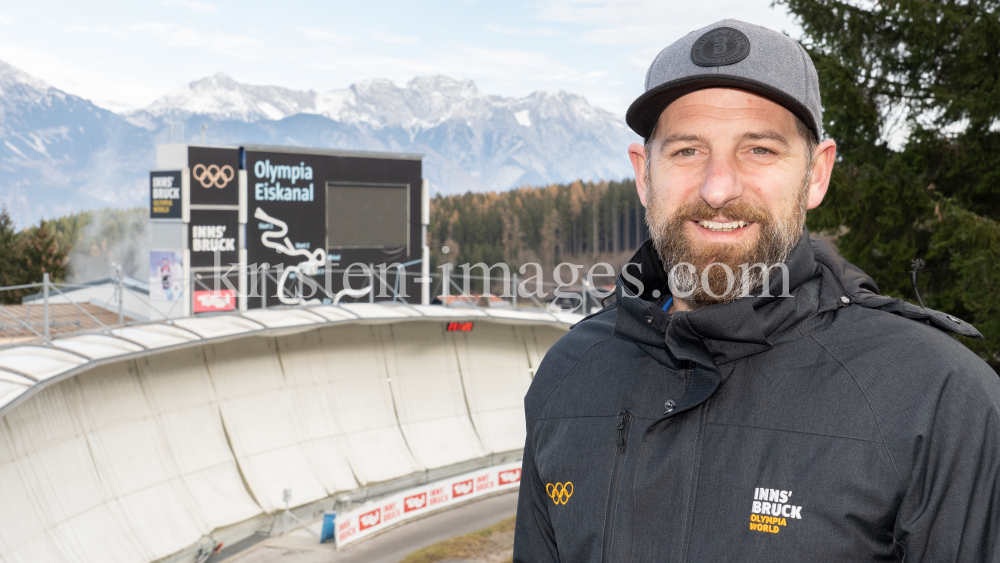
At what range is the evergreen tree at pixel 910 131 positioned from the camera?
1195cm

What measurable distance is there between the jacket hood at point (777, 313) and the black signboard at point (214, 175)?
26995 millimetres

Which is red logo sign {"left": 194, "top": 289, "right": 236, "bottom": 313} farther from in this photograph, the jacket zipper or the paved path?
the jacket zipper

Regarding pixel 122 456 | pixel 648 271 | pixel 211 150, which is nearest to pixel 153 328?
pixel 122 456

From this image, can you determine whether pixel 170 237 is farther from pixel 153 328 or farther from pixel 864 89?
pixel 864 89

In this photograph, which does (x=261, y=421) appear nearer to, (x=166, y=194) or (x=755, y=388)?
(x=166, y=194)

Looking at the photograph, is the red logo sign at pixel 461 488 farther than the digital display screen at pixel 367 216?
No

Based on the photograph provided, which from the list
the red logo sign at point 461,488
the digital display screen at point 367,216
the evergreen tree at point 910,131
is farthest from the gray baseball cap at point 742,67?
the digital display screen at point 367,216

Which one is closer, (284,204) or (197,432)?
(197,432)

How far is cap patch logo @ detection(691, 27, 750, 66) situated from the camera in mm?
1991

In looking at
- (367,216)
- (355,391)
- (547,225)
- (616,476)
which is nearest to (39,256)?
(367,216)

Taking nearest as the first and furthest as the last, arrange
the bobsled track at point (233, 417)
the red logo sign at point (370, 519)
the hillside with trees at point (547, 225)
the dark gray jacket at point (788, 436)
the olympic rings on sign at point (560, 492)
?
the dark gray jacket at point (788, 436), the olympic rings on sign at point (560, 492), the bobsled track at point (233, 417), the red logo sign at point (370, 519), the hillside with trees at point (547, 225)

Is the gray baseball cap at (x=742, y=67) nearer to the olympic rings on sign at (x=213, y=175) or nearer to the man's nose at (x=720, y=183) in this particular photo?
the man's nose at (x=720, y=183)

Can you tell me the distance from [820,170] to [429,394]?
29022mm

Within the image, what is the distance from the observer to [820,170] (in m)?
2.20
